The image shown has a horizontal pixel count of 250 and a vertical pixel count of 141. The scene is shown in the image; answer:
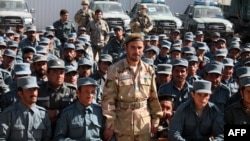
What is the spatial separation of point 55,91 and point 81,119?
2.50 feet

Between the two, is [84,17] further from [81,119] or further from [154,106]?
[154,106]

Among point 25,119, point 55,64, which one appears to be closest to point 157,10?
point 55,64

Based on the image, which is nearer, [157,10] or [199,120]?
[199,120]

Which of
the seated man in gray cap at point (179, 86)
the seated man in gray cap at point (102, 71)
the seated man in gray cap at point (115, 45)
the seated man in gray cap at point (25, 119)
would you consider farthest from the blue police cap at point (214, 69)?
the seated man in gray cap at point (115, 45)

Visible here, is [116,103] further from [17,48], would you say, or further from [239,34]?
[239,34]

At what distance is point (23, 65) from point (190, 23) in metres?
14.6

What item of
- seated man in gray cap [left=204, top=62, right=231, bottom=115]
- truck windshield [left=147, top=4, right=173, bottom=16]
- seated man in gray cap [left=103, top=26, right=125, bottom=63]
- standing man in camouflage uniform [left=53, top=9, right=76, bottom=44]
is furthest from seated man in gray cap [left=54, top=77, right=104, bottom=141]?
truck windshield [left=147, top=4, right=173, bottom=16]

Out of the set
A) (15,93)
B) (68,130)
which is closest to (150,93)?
(68,130)

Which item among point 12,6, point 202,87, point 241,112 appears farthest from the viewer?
point 12,6

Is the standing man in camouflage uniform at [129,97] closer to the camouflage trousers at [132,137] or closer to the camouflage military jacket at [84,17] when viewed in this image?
the camouflage trousers at [132,137]

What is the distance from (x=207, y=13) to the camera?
21844 mm

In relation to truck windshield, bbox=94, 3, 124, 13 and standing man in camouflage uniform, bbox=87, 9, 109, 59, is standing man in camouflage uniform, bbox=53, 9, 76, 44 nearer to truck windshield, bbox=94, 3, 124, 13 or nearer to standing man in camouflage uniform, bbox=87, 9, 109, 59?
standing man in camouflage uniform, bbox=87, 9, 109, 59

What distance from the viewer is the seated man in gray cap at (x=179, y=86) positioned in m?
7.32

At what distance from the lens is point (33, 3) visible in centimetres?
2617
